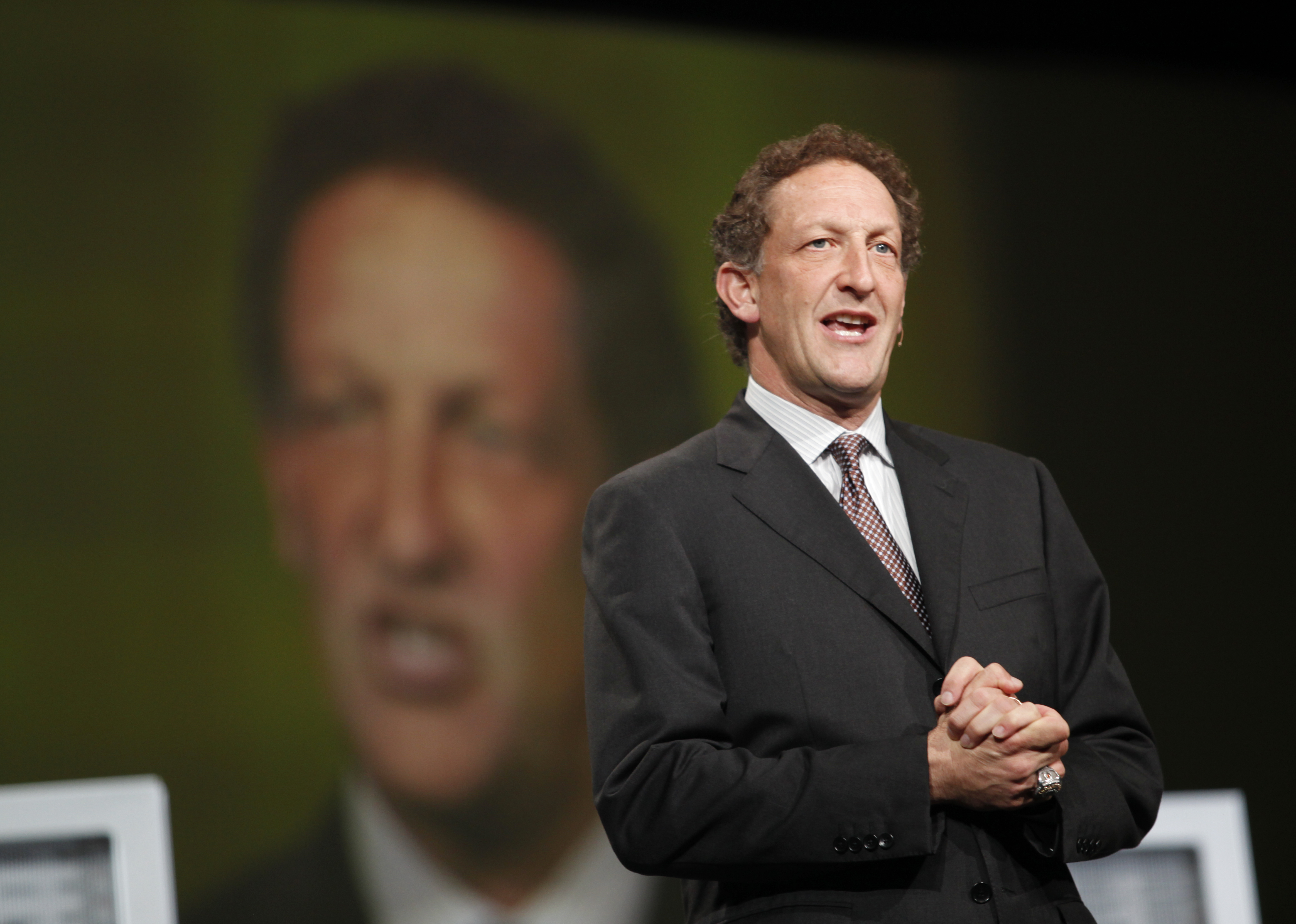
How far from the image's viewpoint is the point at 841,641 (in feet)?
5.24

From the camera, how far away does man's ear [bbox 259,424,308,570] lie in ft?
10.8

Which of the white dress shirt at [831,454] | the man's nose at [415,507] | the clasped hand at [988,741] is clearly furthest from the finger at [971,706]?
the man's nose at [415,507]

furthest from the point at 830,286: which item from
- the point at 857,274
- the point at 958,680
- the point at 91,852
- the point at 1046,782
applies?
the point at 91,852

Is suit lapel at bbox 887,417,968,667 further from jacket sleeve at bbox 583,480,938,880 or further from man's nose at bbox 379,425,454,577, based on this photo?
man's nose at bbox 379,425,454,577

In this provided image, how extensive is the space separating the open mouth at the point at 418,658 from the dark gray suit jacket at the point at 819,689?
172 cm

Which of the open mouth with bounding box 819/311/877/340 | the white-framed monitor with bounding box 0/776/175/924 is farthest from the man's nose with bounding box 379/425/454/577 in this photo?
the open mouth with bounding box 819/311/877/340

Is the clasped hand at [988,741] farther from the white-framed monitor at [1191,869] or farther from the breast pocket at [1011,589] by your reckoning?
the white-framed monitor at [1191,869]

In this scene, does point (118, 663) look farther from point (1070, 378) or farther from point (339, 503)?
point (1070, 378)

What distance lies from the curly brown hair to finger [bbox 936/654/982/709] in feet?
2.21

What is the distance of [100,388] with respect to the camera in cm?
322

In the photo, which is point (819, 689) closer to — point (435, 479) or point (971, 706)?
point (971, 706)

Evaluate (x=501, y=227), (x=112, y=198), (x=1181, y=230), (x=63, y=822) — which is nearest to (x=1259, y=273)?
(x=1181, y=230)

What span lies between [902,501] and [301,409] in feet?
6.44

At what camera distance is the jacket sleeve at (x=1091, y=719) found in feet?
5.06
